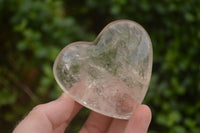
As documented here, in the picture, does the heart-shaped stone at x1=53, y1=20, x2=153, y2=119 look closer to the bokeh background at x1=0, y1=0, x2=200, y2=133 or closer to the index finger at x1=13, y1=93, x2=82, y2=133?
the index finger at x1=13, y1=93, x2=82, y2=133

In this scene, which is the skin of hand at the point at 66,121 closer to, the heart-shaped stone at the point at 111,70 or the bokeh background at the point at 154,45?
the heart-shaped stone at the point at 111,70

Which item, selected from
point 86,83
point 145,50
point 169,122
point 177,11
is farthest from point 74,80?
point 177,11

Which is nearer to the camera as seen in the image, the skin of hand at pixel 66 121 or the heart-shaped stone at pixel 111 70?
the skin of hand at pixel 66 121

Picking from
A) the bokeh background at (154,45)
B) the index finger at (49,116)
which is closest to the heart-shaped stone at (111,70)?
the index finger at (49,116)

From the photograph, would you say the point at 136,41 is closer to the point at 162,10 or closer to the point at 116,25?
the point at 116,25

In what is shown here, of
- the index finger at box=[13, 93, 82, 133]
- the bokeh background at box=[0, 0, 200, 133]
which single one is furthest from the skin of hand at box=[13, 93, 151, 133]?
the bokeh background at box=[0, 0, 200, 133]

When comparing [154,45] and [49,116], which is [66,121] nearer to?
[49,116]
